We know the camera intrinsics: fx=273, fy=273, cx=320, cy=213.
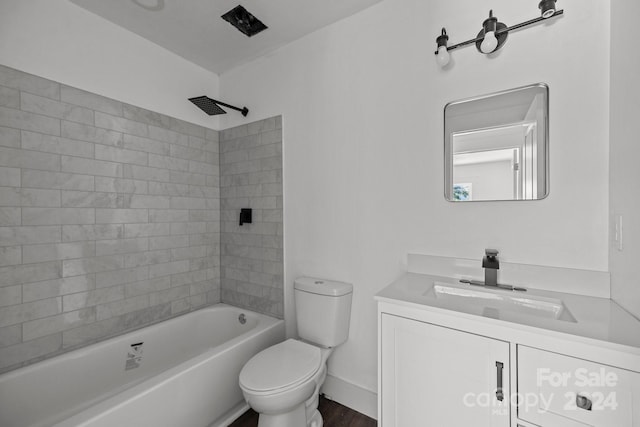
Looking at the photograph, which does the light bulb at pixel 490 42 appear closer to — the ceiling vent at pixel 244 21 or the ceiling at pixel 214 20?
the ceiling at pixel 214 20

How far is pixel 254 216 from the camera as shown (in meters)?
2.30

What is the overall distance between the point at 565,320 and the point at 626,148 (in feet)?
2.21

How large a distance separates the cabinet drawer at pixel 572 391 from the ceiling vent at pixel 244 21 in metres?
2.29

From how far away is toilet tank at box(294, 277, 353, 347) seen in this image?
174cm

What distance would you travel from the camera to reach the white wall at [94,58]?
1519 millimetres

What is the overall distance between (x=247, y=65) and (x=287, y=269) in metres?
1.77

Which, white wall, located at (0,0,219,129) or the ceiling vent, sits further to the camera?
the ceiling vent

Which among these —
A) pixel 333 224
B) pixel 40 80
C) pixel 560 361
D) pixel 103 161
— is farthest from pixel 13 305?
pixel 560 361

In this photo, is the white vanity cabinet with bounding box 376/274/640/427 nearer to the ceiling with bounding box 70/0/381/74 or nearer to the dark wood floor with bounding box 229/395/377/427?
the dark wood floor with bounding box 229/395/377/427

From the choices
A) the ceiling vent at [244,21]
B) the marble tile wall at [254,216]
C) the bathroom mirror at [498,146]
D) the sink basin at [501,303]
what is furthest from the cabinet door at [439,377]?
the ceiling vent at [244,21]

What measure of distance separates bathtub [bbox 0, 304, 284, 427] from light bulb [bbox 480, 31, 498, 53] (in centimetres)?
210

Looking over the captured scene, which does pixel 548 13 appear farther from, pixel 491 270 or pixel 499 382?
pixel 499 382

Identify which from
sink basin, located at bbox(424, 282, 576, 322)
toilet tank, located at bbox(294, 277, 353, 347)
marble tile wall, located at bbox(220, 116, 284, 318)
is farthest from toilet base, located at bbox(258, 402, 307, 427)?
sink basin, located at bbox(424, 282, 576, 322)

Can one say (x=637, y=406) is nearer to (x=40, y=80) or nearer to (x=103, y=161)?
(x=103, y=161)
